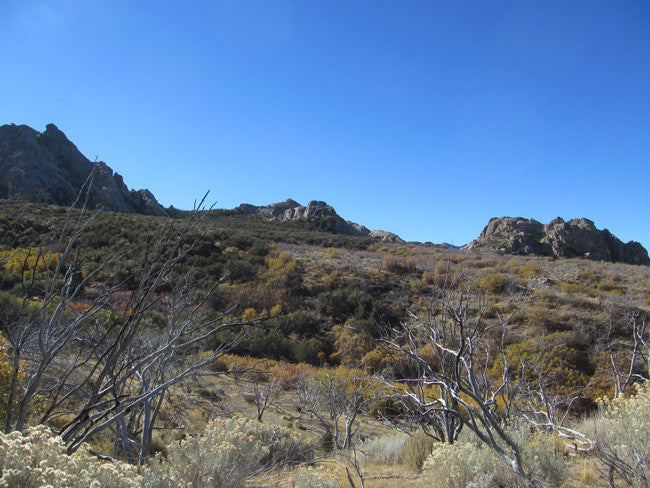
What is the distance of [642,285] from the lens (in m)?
18.9

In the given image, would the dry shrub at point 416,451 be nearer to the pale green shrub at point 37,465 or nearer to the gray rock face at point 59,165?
the pale green shrub at point 37,465

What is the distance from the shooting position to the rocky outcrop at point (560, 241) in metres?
39.4

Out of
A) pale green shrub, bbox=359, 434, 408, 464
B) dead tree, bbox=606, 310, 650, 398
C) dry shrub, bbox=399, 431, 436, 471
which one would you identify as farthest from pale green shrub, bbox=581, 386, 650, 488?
pale green shrub, bbox=359, 434, 408, 464

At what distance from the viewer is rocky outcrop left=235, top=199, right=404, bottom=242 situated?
56.5 m

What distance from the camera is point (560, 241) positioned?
40.7 metres

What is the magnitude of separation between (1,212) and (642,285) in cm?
3766

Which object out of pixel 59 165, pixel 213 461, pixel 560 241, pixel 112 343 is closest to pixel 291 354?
pixel 213 461

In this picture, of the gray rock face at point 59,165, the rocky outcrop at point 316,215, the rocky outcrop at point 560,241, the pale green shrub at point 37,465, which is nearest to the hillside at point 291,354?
the pale green shrub at point 37,465

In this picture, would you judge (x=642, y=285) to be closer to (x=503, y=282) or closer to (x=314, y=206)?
(x=503, y=282)

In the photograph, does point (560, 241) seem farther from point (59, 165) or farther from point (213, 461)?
point (59, 165)

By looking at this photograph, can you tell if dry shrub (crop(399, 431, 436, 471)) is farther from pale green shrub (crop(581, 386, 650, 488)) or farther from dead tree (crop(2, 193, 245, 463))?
dead tree (crop(2, 193, 245, 463))

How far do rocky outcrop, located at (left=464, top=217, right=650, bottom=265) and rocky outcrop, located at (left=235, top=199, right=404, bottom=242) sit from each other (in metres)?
17.7

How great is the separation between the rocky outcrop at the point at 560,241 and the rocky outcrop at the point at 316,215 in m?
17.7

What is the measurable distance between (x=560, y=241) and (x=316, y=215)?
34.8m
